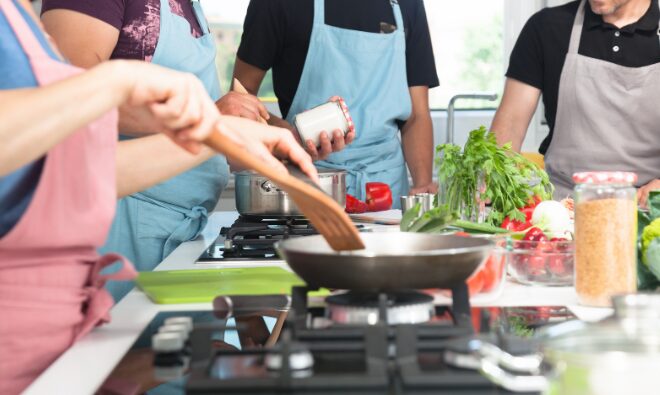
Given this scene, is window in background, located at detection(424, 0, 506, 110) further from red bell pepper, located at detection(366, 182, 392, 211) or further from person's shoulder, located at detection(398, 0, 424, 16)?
red bell pepper, located at detection(366, 182, 392, 211)

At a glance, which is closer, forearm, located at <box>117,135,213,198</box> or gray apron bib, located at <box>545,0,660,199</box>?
forearm, located at <box>117,135,213,198</box>

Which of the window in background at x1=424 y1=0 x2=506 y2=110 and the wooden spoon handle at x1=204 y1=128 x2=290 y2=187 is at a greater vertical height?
the window in background at x1=424 y1=0 x2=506 y2=110

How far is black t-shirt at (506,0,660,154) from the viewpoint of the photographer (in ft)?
9.80

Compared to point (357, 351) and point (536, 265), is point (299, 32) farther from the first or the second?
point (357, 351)

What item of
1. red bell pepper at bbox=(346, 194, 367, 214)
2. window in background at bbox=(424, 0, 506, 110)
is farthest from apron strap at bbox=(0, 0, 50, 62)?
window in background at bbox=(424, 0, 506, 110)

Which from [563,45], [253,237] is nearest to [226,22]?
[563,45]

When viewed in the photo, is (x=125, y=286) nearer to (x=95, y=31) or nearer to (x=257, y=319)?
(x=95, y=31)

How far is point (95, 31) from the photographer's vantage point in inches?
79.4

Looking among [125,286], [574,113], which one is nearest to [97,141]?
[125,286]

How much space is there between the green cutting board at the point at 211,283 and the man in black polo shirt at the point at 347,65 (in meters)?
1.56

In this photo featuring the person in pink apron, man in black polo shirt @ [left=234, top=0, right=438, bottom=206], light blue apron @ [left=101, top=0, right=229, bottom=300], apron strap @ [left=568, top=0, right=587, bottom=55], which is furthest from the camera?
man in black polo shirt @ [left=234, top=0, right=438, bottom=206]

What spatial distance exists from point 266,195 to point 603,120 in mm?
1270

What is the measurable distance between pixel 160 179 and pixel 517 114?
189cm

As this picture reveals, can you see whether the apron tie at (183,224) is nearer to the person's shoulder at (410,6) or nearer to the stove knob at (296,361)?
the stove knob at (296,361)
